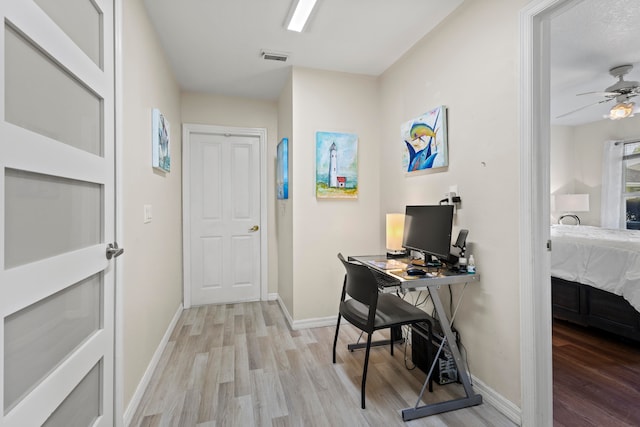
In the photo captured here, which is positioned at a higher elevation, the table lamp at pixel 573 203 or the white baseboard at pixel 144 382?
the table lamp at pixel 573 203

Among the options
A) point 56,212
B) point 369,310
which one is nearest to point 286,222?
point 369,310

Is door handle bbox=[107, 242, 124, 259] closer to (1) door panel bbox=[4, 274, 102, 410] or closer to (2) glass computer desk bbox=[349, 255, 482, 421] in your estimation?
(1) door panel bbox=[4, 274, 102, 410]

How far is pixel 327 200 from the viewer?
3.05m

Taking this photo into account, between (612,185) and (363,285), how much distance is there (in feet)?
18.6

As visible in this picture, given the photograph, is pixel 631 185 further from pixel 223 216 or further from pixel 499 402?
pixel 223 216

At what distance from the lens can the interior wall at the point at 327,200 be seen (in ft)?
9.68

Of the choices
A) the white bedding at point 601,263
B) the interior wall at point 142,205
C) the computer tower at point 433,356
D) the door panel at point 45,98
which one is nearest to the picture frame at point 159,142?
the interior wall at point 142,205

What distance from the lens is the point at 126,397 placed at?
1661 mm

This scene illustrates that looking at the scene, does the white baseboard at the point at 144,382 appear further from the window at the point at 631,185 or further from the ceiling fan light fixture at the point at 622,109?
the window at the point at 631,185

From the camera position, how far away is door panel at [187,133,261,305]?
3688mm

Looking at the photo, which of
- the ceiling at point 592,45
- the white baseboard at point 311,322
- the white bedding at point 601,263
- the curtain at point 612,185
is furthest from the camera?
the curtain at point 612,185

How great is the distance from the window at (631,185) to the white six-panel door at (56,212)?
6.95 metres

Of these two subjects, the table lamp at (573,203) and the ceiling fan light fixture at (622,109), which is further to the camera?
the table lamp at (573,203)

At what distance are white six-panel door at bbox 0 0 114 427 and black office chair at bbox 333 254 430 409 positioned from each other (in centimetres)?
134
